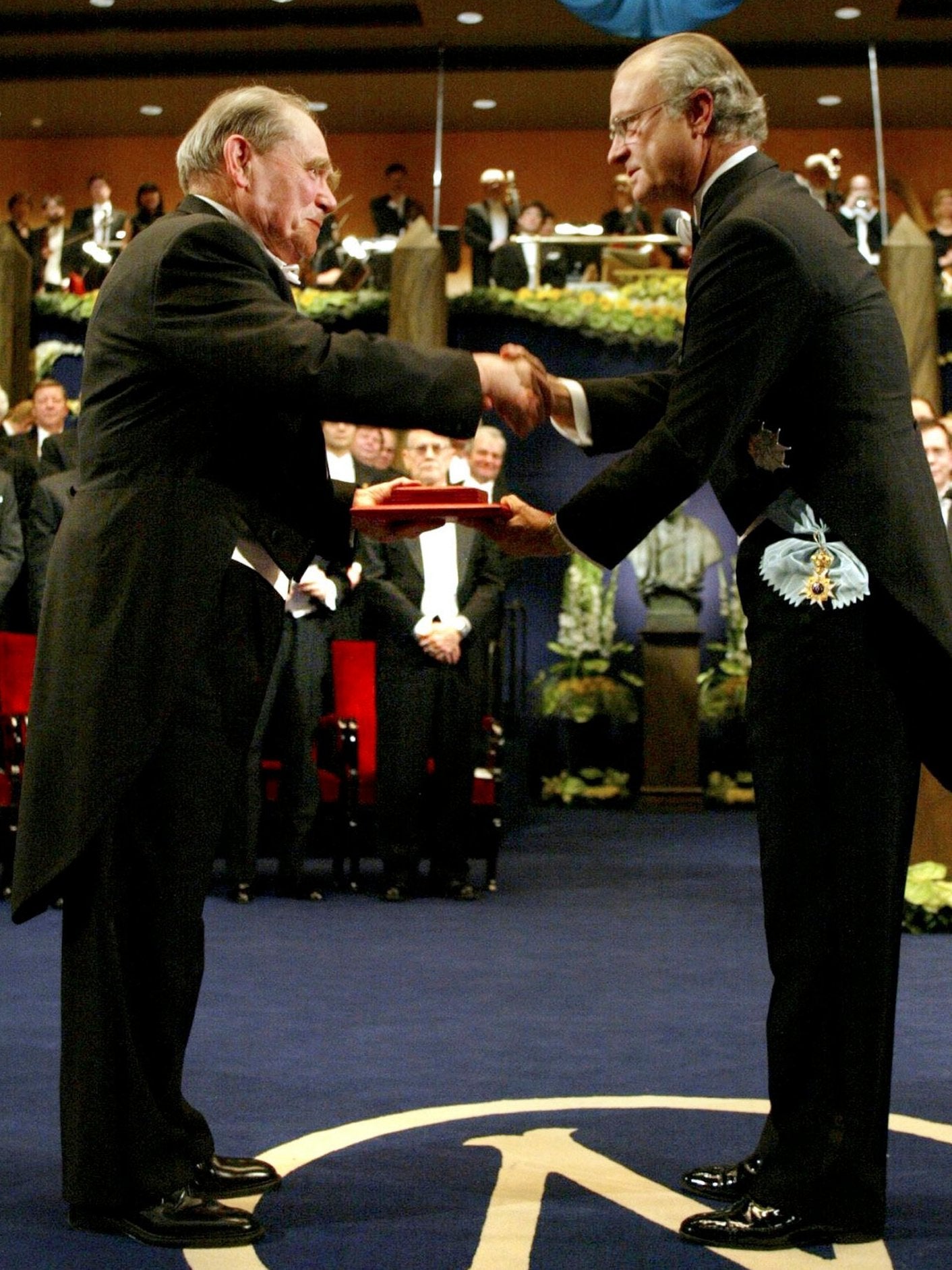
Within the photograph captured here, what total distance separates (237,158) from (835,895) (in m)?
1.54

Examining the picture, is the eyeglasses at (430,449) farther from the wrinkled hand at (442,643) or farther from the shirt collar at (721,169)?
the shirt collar at (721,169)

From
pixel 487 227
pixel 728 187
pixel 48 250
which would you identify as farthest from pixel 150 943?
pixel 48 250

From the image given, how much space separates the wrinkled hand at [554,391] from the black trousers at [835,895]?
0.56 meters

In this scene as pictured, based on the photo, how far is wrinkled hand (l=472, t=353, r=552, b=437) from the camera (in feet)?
8.82

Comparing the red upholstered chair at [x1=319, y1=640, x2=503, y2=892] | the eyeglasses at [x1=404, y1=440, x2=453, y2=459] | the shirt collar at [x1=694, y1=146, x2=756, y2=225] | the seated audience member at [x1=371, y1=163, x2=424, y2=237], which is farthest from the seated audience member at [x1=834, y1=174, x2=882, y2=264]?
the shirt collar at [x1=694, y1=146, x2=756, y2=225]

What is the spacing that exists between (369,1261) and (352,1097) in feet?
3.20

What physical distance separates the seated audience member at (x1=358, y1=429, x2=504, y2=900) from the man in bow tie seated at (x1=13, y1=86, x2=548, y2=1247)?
3.98 meters

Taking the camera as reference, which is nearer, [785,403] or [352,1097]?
[785,403]

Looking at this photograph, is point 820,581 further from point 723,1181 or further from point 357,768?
point 357,768

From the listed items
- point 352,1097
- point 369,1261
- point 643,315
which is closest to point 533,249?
point 643,315

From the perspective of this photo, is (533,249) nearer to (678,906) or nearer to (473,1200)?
(678,906)

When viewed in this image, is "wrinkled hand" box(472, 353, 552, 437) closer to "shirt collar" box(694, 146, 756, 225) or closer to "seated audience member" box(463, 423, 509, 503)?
"shirt collar" box(694, 146, 756, 225)

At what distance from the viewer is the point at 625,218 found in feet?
51.9

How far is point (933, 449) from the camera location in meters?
6.65
